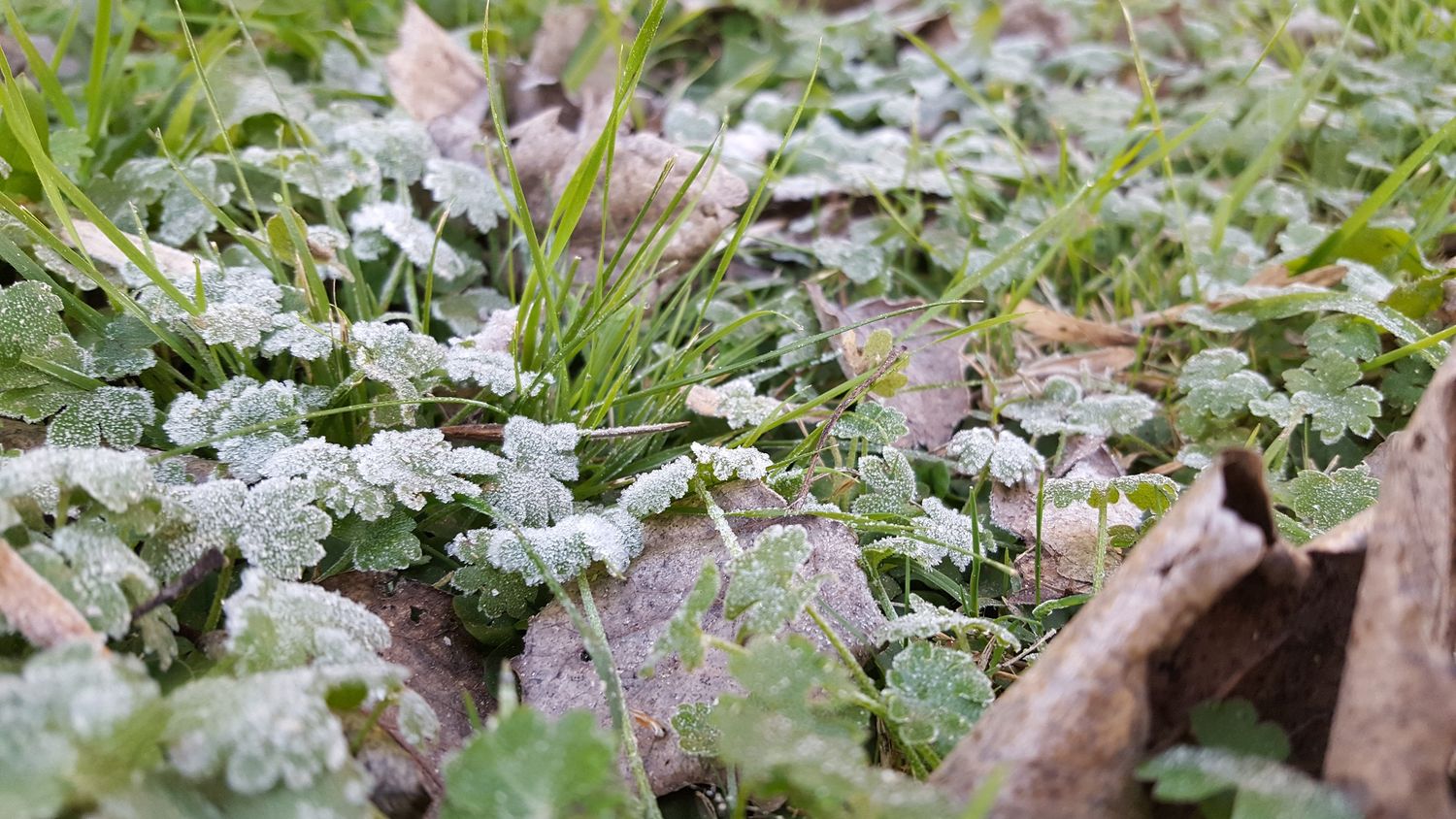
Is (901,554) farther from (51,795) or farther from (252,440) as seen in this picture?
(51,795)

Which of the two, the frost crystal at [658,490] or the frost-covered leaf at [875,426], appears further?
the frost-covered leaf at [875,426]

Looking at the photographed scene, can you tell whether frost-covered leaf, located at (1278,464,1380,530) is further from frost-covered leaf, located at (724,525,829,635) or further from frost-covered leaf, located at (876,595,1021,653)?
frost-covered leaf, located at (724,525,829,635)

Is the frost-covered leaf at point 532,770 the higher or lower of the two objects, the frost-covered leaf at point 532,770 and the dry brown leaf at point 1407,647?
the lower

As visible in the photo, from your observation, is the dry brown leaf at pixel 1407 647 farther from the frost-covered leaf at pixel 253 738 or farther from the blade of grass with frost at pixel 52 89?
the blade of grass with frost at pixel 52 89

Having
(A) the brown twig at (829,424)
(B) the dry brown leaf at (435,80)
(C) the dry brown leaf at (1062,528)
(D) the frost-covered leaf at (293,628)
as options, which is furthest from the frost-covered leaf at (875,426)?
(B) the dry brown leaf at (435,80)

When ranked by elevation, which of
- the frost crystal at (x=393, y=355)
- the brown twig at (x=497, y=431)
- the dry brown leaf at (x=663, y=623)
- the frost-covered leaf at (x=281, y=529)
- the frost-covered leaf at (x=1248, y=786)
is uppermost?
the frost-covered leaf at (x=1248, y=786)

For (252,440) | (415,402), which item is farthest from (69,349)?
(415,402)
